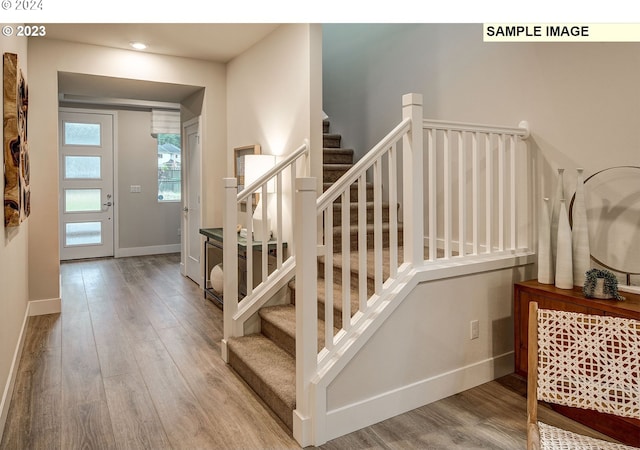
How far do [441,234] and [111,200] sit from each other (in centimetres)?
577

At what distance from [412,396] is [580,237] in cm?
129

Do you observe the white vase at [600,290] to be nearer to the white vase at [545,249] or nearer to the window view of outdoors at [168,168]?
the white vase at [545,249]

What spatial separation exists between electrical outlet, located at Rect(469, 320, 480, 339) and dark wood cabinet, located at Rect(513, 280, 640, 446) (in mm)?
217

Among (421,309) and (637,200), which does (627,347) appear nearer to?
(421,309)

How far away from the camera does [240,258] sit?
4.33 meters

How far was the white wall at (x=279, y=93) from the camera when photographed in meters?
3.57

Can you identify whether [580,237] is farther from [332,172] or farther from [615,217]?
[332,172]

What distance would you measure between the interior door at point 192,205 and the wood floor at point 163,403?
1.62m

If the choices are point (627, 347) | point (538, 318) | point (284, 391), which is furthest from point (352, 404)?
point (627, 347)

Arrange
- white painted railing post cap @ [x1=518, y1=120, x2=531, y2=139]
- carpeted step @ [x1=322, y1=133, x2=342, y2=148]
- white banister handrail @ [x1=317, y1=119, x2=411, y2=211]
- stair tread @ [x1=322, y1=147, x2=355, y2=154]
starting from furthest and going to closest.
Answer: carpeted step @ [x1=322, y1=133, x2=342, y2=148]
stair tread @ [x1=322, y1=147, x2=355, y2=154]
white painted railing post cap @ [x1=518, y1=120, x2=531, y2=139]
white banister handrail @ [x1=317, y1=119, x2=411, y2=211]

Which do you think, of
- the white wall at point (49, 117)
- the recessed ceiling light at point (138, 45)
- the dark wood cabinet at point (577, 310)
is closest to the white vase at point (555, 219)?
the dark wood cabinet at point (577, 310)

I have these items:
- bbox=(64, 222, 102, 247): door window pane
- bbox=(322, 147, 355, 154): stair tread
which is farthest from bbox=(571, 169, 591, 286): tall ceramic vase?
bbox=(64, 222, 102, 247): door window pane

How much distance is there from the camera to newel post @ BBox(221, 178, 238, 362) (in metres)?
3.09

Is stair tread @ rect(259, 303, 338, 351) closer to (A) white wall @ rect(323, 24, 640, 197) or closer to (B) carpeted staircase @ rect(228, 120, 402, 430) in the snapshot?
(B) carpeted staircase @ rect(228, 120, 402, 430)
